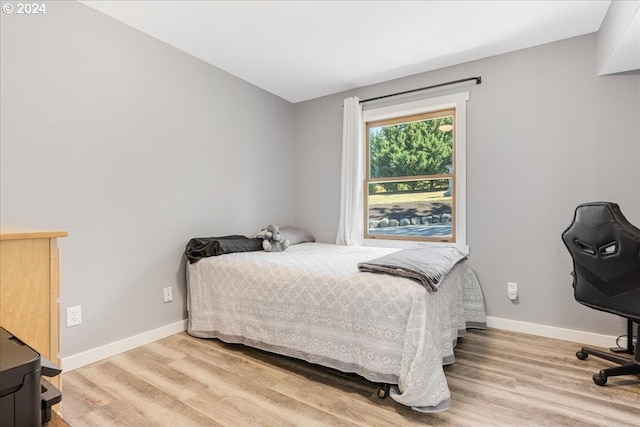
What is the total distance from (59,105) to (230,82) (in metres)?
1.52

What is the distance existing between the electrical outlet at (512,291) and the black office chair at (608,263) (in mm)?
660

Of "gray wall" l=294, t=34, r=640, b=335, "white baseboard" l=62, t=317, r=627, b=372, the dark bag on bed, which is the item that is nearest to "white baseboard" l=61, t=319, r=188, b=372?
"white baseboard" l=62, t=317, r=627, b=372

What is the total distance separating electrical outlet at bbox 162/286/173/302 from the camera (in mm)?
2629

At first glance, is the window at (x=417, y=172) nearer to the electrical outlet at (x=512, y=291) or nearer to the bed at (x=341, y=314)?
the electrical outlet at (x=512, y=291)

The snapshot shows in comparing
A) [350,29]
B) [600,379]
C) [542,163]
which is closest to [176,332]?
[350,29]

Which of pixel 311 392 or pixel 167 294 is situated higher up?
pixel 167 294

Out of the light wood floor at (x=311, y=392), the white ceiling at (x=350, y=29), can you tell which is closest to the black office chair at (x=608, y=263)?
the light wood floor at (x=311, y=392)

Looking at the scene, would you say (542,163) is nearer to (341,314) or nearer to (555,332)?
(555,332)

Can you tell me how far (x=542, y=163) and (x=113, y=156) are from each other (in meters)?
3.32

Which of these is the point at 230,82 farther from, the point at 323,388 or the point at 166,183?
the point at 323,388

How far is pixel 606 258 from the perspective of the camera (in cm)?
186

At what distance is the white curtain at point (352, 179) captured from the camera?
3.49 metres

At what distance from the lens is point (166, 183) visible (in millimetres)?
2625

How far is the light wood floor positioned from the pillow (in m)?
1.31
